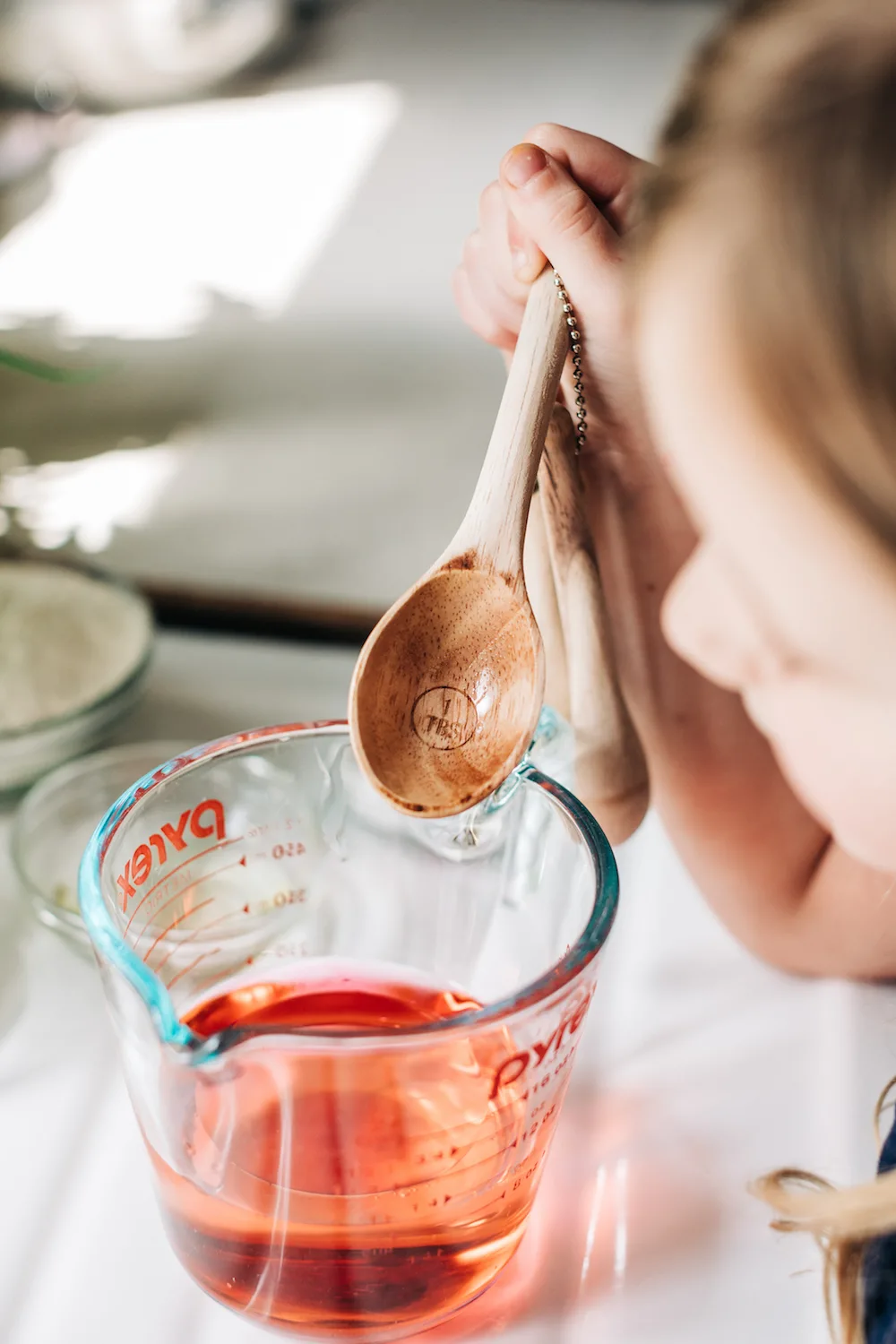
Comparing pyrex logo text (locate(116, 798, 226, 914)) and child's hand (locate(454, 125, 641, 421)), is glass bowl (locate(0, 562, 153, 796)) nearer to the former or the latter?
pyrex logo text (locate(116, 798, 226, 914))

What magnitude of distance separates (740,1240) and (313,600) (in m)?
0.38

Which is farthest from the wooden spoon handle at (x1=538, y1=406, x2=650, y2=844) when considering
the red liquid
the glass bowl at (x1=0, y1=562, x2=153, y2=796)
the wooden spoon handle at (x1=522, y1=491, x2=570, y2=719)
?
the glass bowl at (x1=0, y1=562, x2=153, y2=796)

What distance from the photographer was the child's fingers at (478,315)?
381 mm

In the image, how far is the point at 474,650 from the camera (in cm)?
32

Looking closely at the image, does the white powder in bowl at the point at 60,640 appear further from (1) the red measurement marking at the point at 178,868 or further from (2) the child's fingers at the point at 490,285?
(2) the child's fingers at the point at 490,285

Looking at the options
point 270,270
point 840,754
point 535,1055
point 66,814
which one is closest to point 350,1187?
point 535,1055

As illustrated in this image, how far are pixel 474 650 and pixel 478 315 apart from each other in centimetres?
12

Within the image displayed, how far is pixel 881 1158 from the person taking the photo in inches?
14.2

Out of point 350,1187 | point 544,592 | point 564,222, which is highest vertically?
point 564,222

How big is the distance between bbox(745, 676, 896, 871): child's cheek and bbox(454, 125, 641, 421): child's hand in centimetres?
9

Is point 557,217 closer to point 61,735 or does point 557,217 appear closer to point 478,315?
point 478,315

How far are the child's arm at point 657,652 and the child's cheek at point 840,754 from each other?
0.01 m

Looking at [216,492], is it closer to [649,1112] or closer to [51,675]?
[51,675]

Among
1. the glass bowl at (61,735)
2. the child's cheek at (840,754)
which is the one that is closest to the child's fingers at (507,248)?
the child's cheek at (840,754)
